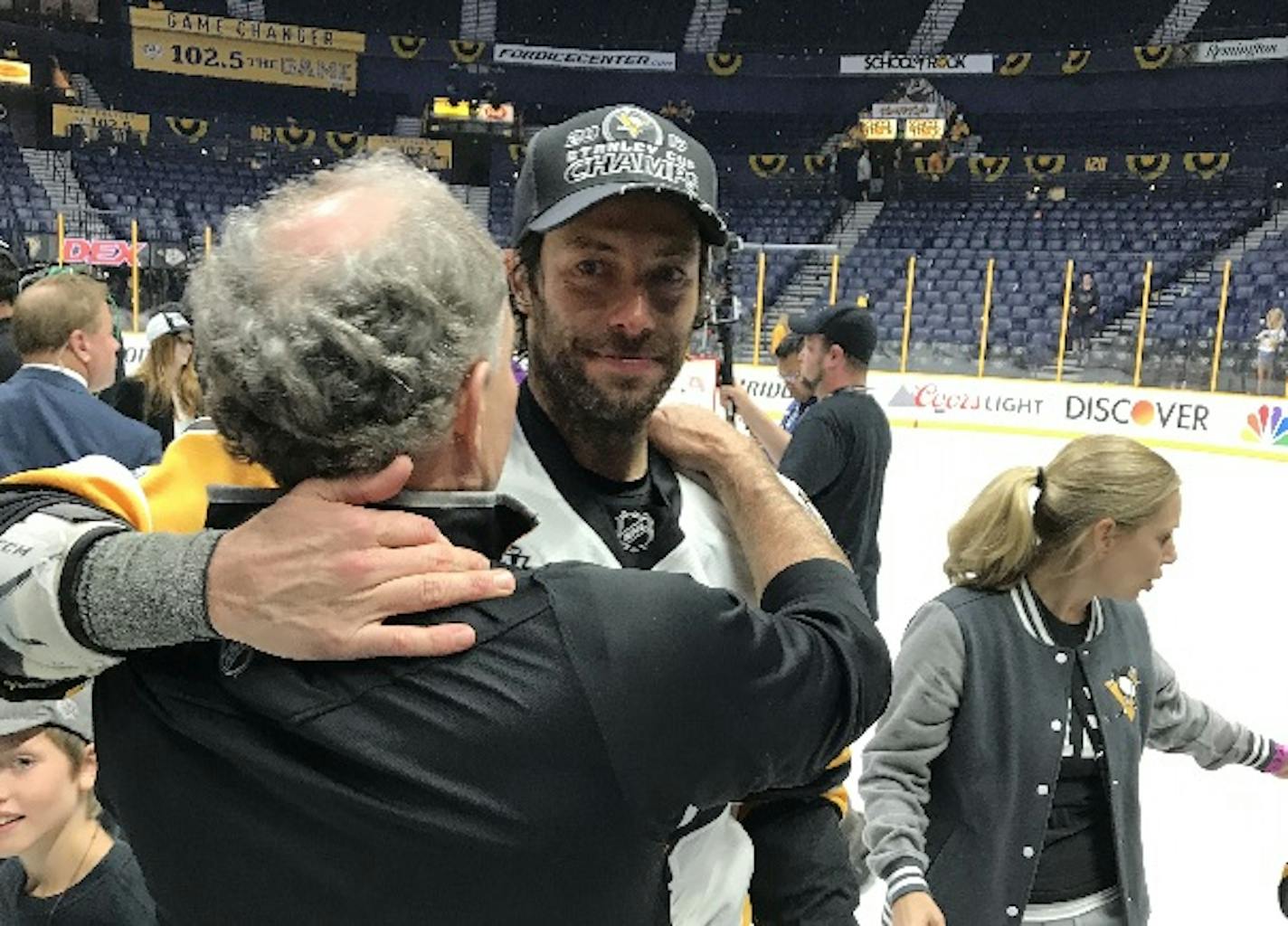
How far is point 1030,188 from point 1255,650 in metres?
16.9

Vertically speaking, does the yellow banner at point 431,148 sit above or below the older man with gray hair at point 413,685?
above

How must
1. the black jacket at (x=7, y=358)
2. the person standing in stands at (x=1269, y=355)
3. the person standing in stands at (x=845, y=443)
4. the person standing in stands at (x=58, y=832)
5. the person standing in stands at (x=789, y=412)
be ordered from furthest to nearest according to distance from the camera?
1. the person standing in stands at (x=1269, y=355)
2. the person standing in stands at (x=789, y=412)
3. the person standing in stands at (x=845, y=443)
4. the black jacket at (x=7, y=358)
5. the person standing in stands at (x=58, y=832)

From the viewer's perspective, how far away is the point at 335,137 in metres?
22.3

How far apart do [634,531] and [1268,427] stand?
11.2 m

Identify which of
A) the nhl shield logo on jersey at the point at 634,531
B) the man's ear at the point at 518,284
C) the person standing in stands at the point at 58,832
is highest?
the man's ear at the point at 518,284

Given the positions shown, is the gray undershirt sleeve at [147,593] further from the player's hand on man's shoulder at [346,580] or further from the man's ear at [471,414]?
the man's ear at [471,414]

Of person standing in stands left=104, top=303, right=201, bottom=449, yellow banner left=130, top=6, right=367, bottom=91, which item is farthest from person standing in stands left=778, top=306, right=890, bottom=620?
yellow banner left=130, top=6, right=367, bottom=91

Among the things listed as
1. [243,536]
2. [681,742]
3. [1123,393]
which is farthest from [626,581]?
[1123,393]

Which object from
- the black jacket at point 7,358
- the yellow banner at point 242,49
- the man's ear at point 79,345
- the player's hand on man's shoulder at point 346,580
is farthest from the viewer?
the yellow banner at point 242,49

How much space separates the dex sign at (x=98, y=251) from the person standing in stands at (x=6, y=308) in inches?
415

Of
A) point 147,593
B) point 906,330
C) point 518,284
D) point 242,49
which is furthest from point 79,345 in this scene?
point 242,49

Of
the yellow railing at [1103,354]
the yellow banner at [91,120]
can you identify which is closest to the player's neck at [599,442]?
the yellow railing at [1103,354]

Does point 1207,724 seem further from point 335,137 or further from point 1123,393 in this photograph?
point 335,137

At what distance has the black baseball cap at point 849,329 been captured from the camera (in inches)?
152
